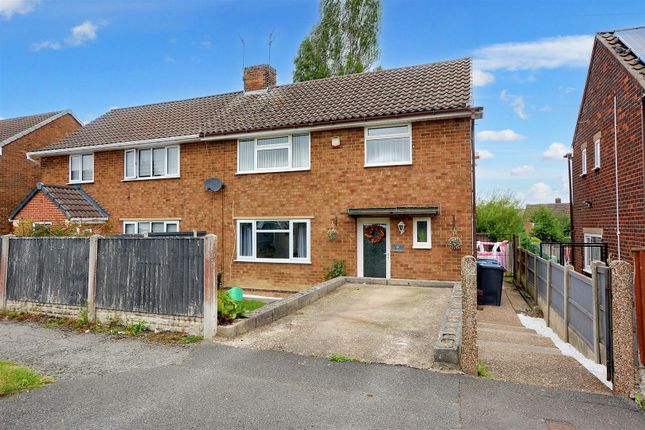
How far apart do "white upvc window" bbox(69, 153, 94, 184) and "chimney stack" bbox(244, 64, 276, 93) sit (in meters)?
6.56

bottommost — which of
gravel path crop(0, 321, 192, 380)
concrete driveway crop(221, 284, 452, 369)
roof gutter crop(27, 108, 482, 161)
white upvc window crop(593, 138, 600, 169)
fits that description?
gravel path crop(0, 321, 192, 380)

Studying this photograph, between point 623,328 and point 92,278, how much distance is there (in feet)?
25.6

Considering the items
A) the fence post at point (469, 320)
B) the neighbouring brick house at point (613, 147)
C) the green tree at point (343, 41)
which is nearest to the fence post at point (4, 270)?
the fence post at point (469, 320)

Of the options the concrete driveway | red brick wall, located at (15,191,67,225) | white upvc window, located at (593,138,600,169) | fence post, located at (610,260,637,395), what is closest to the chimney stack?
red brick wall, located at (15,191,67,225)

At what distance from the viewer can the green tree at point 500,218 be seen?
25312mm

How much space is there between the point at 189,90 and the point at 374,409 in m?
20.0

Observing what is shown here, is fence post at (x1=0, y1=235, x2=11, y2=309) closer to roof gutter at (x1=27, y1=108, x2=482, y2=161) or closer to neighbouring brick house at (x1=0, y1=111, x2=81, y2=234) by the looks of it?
roof gutter at (x1=27, y1=108, x2=482, y2=161)

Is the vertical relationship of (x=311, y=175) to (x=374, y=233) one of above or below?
above

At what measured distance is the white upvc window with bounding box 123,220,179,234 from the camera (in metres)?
14.8

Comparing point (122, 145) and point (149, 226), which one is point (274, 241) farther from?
point (122, 145)

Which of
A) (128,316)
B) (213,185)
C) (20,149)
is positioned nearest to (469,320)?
(128,316)

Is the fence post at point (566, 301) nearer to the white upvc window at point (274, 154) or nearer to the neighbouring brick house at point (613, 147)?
the neighbouring brick house at point (613, 147)

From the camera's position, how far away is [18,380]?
4820 mm

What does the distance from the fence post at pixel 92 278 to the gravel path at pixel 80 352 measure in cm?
46
